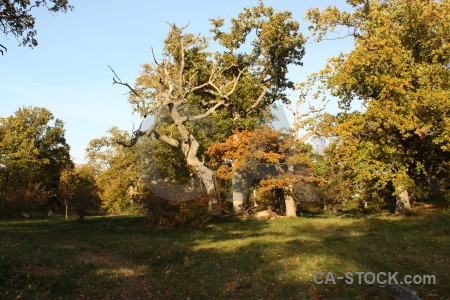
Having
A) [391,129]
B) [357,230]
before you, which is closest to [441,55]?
[391,129]

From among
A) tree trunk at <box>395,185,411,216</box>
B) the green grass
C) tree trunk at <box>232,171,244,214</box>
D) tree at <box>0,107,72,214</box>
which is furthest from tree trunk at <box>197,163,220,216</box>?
tree at <box>0,107,72,214</box>

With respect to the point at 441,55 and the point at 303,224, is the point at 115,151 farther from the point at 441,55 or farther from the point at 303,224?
the point at 441,55

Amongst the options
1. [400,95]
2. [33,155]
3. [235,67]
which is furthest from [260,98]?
[33,155]

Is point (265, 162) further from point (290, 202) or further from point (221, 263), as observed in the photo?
point (221, 263)

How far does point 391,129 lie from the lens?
852 inches

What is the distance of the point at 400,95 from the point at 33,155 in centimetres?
4660

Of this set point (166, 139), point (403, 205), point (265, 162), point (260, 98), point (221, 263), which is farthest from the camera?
point (260, 98)

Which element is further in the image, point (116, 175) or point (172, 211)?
point (116, 175)

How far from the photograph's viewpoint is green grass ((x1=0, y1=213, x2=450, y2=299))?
9164mm

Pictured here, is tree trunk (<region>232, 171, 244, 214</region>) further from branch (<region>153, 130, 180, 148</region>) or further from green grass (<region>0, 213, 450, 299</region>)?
green grass (<region>0, 213, 450, 299</region>)

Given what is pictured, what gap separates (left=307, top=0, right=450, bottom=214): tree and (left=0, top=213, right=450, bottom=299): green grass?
4.43 meters

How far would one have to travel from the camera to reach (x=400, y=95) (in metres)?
20.9

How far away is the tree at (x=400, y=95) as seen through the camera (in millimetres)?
19266

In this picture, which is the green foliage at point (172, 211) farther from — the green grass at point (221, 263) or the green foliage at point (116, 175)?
the green foliage at point (116, 175)
